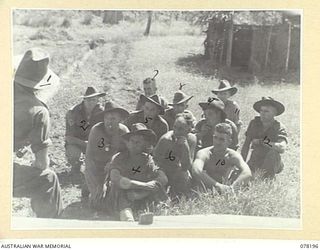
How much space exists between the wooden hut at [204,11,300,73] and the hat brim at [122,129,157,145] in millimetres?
381

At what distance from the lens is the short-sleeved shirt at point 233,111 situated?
1959 millimetres

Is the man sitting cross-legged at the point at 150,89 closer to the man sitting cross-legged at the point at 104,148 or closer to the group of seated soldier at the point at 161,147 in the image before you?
the group of seated soldier at the point at 161,147

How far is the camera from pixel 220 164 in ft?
6.23

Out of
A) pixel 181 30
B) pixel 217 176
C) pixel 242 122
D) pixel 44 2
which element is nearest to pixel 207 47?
pixel 181 30

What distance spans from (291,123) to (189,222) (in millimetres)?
533

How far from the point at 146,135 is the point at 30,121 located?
1.38 ft

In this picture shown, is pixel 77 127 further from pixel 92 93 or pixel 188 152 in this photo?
pixel 188 152

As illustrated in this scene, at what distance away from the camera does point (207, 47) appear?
1985mm

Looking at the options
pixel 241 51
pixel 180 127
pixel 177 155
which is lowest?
pixel 177 155

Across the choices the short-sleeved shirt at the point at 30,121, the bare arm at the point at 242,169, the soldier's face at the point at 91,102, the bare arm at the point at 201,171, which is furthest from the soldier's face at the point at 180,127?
the short-sleeved shirt at the point at 30,121

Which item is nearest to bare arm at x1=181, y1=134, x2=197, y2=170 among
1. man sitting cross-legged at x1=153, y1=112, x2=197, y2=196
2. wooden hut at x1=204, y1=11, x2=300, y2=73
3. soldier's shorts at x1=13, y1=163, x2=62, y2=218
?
man sitting cross-legged at x1=153, y1=112, x2=197, y2=196

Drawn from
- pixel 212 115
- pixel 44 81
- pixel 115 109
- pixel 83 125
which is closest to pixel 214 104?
pixel 212 115
